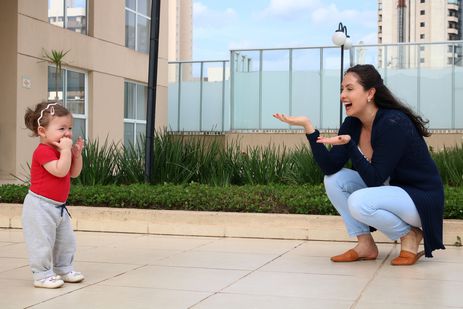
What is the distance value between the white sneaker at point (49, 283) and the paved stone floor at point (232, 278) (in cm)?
4

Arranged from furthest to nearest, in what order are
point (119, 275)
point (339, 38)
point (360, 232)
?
point (339, 38) → point (360, 232) → point (119, 275)

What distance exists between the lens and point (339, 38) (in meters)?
20.5

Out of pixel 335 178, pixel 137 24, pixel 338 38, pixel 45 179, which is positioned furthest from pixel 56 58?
pixel 45 179

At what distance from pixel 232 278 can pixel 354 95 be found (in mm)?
1582

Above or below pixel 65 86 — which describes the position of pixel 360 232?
below

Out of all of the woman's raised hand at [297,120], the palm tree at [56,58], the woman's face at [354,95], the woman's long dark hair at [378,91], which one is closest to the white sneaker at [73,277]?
the woman's raised hand at [297,120]

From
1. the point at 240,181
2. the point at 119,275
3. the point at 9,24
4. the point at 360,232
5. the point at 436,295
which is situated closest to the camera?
the point at 436,295

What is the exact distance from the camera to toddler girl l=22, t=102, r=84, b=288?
4.30 metres

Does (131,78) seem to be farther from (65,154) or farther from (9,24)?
(65,154)

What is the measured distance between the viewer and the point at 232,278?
4.68 m

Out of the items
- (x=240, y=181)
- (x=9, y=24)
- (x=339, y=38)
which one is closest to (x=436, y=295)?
(x=240, y=181)

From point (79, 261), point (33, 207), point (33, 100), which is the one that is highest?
point (33, 100)

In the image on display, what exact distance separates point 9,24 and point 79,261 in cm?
1147

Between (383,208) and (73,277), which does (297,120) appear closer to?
(383,208)
